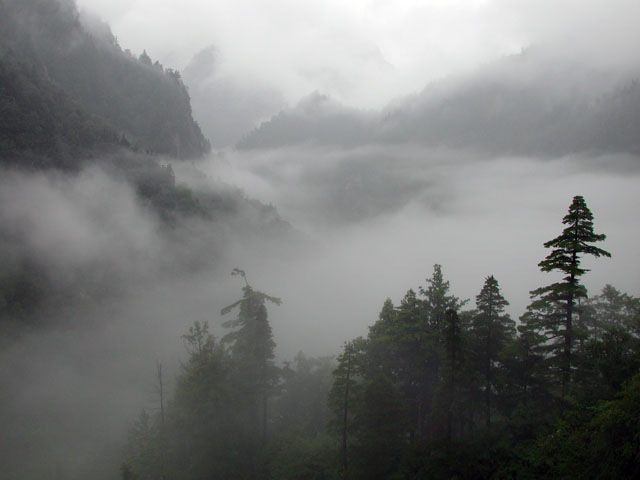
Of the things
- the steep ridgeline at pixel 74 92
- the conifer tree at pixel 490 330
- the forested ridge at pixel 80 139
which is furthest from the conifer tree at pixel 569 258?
the steep ridgeline at pixel 74 92

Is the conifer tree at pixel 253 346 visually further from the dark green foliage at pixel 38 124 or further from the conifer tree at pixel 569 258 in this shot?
the dark green foliage at pixel 38 124

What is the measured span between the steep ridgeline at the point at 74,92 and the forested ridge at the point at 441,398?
88.2m

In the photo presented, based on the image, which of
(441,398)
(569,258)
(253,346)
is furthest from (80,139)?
(569,258)

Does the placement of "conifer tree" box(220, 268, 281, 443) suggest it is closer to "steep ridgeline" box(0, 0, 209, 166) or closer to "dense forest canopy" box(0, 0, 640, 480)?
"dense forest canopy" box(0, 0, 640, 480)

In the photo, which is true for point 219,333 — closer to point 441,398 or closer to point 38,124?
point 38,124

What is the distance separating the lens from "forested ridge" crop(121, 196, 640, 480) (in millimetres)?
19078

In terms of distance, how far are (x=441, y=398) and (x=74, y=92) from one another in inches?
6951

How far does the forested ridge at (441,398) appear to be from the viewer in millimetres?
19078

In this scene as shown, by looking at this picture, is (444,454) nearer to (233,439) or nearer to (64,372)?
(233,439)

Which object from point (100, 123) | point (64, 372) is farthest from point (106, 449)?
point (100, 123)

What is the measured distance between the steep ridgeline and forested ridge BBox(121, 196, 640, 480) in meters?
88.2

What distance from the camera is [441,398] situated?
25.8 metres

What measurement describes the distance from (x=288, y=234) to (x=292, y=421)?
152682 millimetres

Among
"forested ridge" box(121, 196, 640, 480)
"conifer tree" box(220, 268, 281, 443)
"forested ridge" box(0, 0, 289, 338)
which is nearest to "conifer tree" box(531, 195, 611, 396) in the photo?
"forested ridge" box(121, 196, 640, 480)
